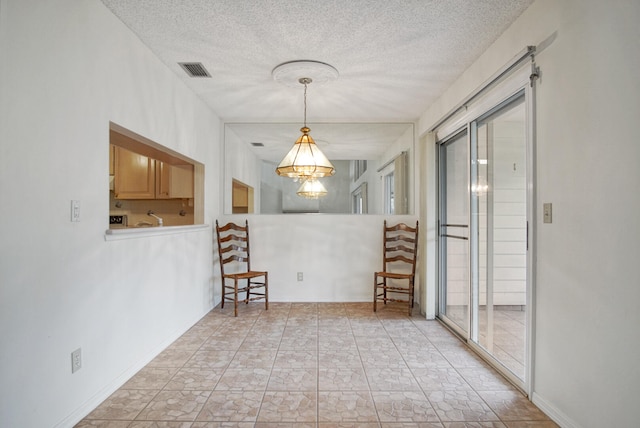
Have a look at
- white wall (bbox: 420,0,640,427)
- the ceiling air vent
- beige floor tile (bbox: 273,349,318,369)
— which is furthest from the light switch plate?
the ceiling air vent

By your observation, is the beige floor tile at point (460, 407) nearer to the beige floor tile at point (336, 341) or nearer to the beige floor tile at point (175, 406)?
the beige floor tile at point (336, 341)

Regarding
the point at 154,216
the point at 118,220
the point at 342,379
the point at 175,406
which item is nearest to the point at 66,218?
the point at 175,406

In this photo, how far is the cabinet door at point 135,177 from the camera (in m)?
4.26

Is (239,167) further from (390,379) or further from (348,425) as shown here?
(348,425)

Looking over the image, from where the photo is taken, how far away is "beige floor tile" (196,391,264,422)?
6.24 feet

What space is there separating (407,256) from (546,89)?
285cm

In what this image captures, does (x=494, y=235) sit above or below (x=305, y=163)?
below

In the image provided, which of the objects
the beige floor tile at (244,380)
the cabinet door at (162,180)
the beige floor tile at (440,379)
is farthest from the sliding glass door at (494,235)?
the cabinet door at (162,180)

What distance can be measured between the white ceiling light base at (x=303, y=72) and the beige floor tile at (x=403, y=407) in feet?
7.95

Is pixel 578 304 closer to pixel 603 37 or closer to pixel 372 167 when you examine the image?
pixel 603 37

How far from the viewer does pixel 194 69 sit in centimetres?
298

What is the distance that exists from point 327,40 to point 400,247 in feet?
→ 8.57

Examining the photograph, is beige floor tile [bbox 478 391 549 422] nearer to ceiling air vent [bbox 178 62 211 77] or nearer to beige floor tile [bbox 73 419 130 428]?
beige floor tile [bbox 73 419 130 428]

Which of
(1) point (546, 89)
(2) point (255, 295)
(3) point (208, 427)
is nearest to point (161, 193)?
(2) point (255, 295)
